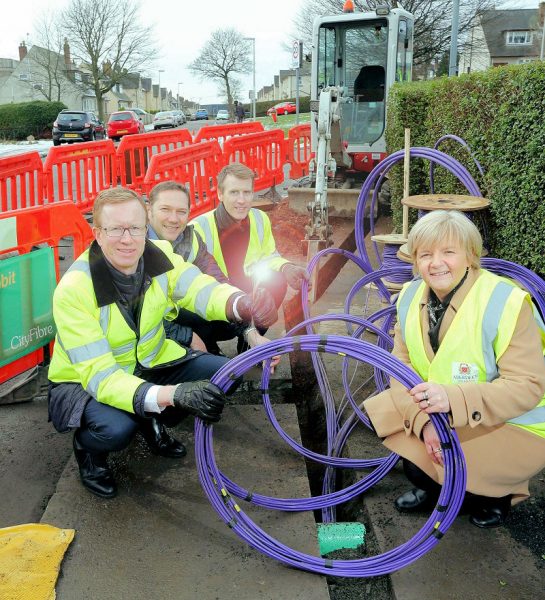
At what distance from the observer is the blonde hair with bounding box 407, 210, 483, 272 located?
264 centimetres

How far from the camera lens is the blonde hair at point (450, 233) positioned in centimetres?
264

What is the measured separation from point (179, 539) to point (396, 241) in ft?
10.4

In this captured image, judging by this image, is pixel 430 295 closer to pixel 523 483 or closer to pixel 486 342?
pixel 486 342

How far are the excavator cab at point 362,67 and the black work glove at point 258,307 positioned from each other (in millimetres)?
8002

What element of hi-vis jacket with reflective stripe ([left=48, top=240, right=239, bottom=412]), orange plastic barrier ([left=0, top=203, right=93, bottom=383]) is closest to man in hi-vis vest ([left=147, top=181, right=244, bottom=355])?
hi-vis jacket with reflective stripe ([left=48, top=240, right=239, bottom=412])

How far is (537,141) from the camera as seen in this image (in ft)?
12.6

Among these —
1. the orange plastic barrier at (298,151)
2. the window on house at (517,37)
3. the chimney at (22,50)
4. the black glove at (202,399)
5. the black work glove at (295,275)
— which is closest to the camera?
the black glove at (202,399)

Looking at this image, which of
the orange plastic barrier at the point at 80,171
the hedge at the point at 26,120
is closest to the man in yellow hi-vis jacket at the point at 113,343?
the orange plastic barrier at the point at 80,171

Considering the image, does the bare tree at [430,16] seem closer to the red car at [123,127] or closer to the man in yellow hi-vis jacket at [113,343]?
the red car at [123,127]

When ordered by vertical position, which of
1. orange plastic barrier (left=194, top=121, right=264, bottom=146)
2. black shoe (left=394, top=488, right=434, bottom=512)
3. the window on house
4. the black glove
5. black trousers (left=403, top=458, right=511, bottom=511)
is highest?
the window on house

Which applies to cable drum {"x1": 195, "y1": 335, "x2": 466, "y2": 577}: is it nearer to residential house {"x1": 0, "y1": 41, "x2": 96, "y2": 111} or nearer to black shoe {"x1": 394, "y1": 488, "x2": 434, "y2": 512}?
black shoe {"x1": 394, "y1": 488, "x2": 434, "y2": 512}

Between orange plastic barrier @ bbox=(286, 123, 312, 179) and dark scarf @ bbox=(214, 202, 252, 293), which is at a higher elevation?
orange plastic barrier @ bbox=(286, 123, 312, 179)

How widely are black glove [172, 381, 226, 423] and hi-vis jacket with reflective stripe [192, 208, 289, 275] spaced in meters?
1.84

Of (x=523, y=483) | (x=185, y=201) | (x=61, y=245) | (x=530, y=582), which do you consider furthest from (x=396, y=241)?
(x=61, y=245)
